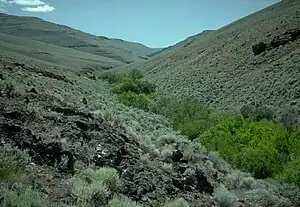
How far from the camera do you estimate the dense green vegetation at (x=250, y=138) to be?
1952 cm

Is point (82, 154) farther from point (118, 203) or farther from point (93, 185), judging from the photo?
point (118, 203)

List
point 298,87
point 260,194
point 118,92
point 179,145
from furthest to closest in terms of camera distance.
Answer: point 118,92 → point 298,87 → point 179,145 → point 260,194

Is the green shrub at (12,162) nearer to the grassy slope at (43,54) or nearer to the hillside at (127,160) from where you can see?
the hillside at (127,160)

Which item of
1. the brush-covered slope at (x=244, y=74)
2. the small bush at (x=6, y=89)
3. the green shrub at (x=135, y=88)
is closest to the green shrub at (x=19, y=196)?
the small bush at (x=6, y=89)

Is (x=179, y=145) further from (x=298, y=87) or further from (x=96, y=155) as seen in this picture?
(x=298, y=87)

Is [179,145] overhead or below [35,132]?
below

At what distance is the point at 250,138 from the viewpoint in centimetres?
2352

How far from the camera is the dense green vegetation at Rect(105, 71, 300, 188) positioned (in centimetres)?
1952

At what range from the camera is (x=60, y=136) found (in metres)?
11.3

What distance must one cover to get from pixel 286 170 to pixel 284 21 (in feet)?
154

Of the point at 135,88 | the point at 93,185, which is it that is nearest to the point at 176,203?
the point at 93,185

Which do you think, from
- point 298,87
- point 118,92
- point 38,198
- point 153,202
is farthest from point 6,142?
point 118,92

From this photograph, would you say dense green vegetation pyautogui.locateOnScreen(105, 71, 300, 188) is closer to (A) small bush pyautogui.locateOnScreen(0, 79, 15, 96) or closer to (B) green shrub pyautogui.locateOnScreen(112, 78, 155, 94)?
(A) small bush pyautogui.locateOnScreen(0, 79, 15, 96)

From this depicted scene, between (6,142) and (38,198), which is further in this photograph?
(6,142)
